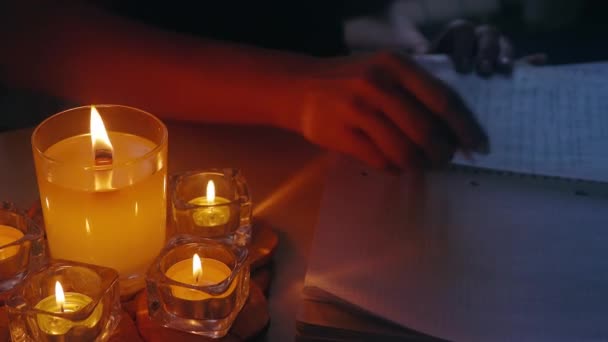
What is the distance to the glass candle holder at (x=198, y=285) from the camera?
46 cm

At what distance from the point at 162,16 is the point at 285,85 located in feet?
0.95

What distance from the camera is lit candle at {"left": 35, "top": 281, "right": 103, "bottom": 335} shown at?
0.43 m

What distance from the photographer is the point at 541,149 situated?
698 mm

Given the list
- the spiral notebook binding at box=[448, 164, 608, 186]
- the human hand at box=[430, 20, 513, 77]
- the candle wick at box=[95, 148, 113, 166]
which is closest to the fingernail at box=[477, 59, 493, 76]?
the human hand at box=[430, 20, 513, 77]

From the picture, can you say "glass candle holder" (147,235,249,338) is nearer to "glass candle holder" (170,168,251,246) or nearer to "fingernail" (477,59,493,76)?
"glass candle holder" (170,168,251,246)

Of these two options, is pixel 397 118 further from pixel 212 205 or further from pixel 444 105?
pixel 212 205

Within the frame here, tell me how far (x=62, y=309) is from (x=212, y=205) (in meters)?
0.14

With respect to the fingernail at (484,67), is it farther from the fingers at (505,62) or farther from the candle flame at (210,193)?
the candle flame at (210,193)

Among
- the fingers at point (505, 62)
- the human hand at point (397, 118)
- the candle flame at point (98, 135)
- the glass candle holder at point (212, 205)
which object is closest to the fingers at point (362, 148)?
the human hand at point (397, 118)

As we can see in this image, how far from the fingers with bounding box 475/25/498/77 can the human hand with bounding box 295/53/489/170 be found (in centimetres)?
28

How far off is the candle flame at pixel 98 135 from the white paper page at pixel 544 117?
1.14 ft

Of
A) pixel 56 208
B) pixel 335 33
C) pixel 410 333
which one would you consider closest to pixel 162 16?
pixel 335 33

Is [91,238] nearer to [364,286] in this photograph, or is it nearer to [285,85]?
[364,286]

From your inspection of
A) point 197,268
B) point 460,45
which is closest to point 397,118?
point 197,268
